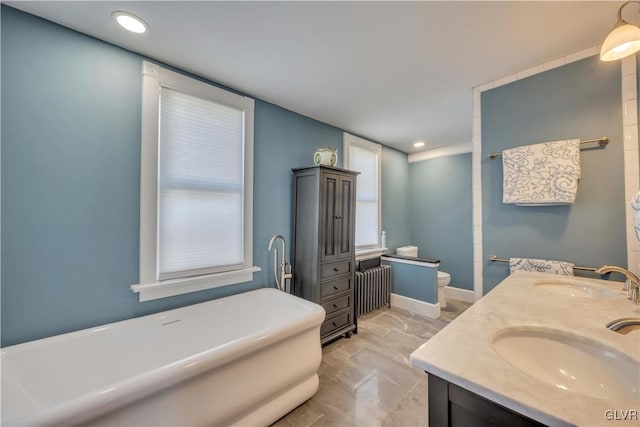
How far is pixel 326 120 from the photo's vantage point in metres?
3.08

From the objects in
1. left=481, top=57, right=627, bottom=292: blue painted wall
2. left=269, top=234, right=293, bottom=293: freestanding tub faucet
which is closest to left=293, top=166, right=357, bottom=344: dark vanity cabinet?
left=269, top=234, right=293, bottom=293: freestanding tub faucet

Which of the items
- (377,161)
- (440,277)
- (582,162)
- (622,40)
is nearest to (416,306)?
(440,277)

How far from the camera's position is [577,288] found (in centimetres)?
152

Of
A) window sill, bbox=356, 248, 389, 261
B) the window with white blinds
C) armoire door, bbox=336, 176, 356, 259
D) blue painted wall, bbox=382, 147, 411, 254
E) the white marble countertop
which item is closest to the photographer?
the white marble countertop

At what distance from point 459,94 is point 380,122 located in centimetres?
93

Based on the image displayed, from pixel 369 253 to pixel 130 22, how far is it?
10.8 ft

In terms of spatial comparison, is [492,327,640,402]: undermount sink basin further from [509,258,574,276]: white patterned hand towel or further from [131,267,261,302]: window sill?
[131,267,261,302]: window sill

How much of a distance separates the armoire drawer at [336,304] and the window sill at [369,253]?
0.71m

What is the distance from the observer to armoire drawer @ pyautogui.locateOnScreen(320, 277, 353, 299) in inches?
100

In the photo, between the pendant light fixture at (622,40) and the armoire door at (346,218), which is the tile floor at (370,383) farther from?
the pendant light fixture at (622,40)

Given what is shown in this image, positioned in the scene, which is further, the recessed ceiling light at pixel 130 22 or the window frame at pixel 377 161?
the window frame at pixel 377 161

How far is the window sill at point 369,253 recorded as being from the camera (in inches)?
135

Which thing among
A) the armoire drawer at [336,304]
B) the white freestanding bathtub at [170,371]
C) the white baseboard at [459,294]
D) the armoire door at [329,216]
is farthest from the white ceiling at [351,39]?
the white baseboard at [459,294]

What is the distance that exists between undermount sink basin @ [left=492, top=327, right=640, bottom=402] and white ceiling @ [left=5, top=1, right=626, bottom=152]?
1.69 metres
